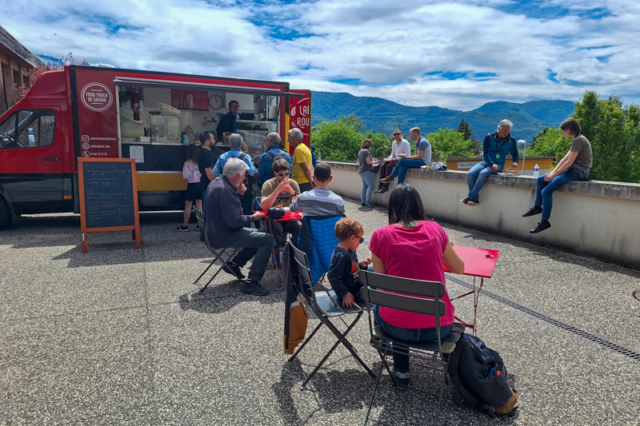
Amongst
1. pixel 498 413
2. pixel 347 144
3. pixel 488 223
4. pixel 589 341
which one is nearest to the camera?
pixel 498 413

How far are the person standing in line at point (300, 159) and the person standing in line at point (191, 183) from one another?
6.90 ft

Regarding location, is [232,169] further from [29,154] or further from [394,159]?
[394,159]

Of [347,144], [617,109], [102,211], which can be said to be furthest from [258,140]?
[347,144]

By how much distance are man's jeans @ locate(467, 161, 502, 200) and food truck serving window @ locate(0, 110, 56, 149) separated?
7.61 meters

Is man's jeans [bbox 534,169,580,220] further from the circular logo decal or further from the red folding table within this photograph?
the circular logo decal

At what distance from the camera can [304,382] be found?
3037 mm

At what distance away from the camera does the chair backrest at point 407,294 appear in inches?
93.4

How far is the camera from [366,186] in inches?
459

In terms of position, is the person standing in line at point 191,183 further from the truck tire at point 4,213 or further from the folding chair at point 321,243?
the folding chair at point 321,243

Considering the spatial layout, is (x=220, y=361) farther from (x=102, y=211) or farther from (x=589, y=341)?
(x=102, y=211)

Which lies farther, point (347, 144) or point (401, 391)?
point (347, 144)

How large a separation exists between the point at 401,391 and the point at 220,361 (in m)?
1.34

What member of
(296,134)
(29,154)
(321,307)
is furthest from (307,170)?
(29,154)

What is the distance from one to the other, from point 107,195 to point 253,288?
342cm
